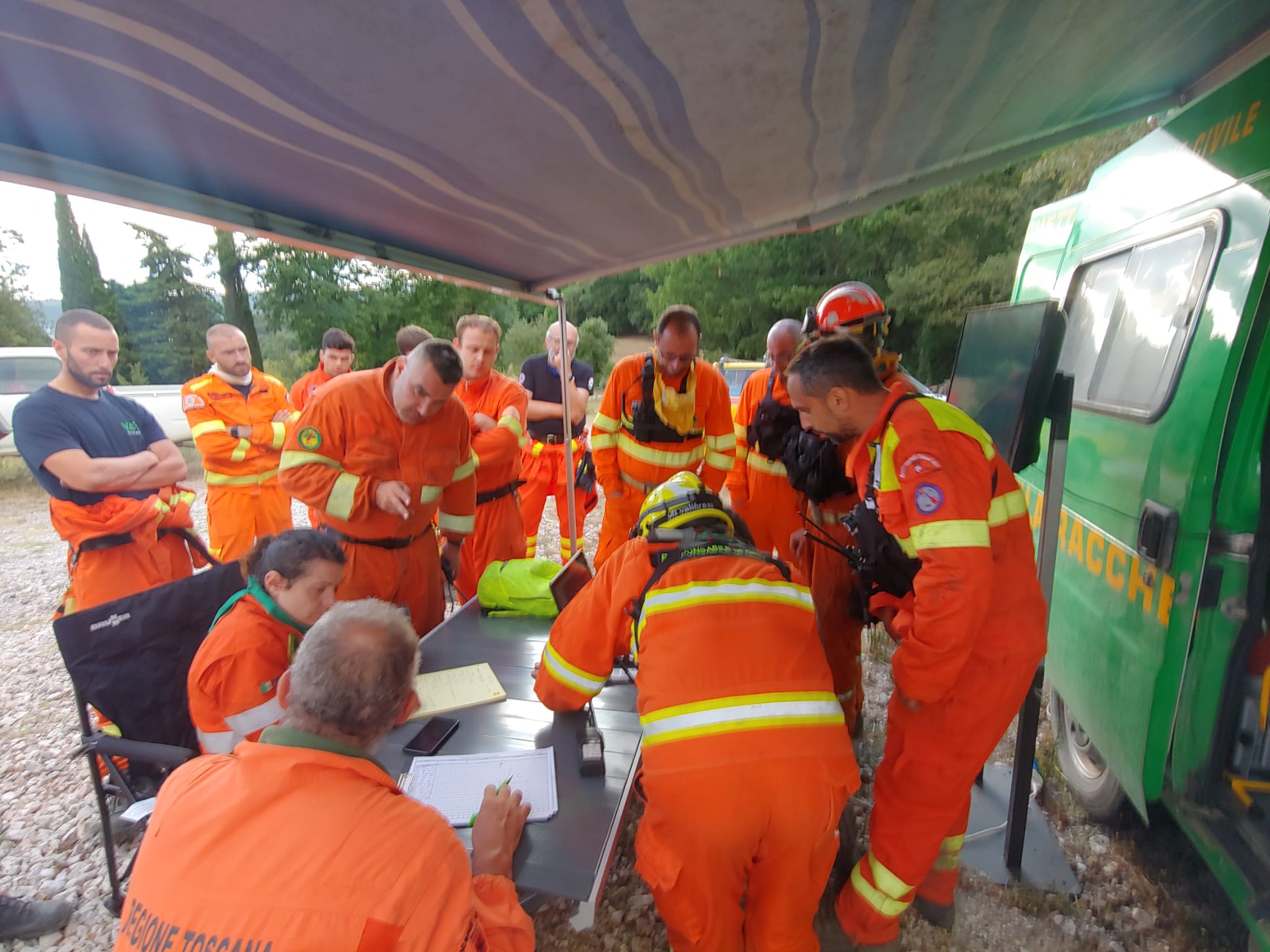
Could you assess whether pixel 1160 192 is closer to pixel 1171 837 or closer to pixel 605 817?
pixel 1171 837

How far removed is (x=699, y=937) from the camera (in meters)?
1.75

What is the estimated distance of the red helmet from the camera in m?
2.90

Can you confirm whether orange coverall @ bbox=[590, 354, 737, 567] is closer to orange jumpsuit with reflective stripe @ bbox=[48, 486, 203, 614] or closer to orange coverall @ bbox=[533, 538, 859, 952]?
orange coverall @ bbox=[533, 538, 859, 952]

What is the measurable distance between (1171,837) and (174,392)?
1664 centimetres

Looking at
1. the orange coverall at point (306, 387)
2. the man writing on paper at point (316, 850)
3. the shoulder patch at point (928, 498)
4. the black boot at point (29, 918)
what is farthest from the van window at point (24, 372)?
the shoulder patch at point (928, 498)

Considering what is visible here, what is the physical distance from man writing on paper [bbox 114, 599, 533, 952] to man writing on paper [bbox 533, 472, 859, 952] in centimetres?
51

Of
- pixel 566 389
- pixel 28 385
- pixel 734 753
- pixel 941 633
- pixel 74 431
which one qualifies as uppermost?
pixel 566 389

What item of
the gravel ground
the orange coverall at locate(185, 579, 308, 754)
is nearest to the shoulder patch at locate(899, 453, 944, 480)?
the gravel ground

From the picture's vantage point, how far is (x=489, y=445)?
3.90 metres

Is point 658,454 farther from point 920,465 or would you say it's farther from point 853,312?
point 920,465

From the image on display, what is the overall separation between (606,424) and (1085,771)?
3.01 m

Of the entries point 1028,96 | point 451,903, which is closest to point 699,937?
point 451,903

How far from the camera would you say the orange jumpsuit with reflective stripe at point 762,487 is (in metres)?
3.68

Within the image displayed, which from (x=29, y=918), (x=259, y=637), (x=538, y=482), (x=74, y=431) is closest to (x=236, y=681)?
(x=259, y=637)
